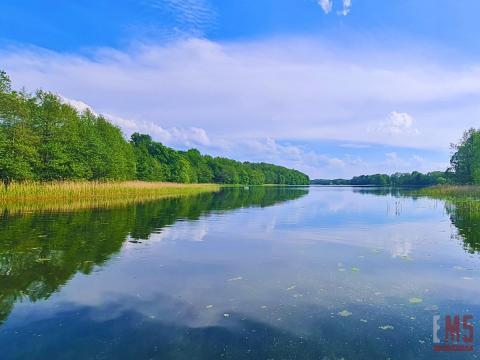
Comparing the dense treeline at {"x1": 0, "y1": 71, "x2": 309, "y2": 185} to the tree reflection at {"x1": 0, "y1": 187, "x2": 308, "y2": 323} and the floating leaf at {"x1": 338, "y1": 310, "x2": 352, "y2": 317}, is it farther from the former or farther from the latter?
the floating leaf at {"x1": 338, "y1": 310, "x2": 352, "y2": 317}

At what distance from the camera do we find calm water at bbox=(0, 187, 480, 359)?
5930mm

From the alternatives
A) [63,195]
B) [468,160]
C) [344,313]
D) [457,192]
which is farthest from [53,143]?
[468,160]

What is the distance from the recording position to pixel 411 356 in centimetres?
568

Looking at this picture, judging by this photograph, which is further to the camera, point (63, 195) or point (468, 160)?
point (468, 160)

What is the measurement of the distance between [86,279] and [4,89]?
39.5 metres

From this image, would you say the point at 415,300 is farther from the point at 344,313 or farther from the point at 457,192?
the point at 457,192

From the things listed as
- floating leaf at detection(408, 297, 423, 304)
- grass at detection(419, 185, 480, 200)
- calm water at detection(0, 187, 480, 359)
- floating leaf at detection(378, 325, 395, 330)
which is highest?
grass at detection(419, 185, 480, 200)

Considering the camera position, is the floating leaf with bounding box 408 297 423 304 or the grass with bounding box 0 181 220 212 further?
the grass with bounding box 0 181 220 212

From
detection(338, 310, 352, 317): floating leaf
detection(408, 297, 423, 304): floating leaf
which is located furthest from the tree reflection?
detection(408, 297, 423, 304): floating leaf

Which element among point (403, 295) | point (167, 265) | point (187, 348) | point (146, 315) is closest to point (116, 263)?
point (167, 265)

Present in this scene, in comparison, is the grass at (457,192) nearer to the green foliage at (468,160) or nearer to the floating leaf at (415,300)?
the green foliage at (468,160)

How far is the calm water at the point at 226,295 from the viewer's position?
593 centimetres

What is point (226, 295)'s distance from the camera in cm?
862

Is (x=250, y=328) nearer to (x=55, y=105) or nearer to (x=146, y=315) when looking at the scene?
(x=146, y=315)
